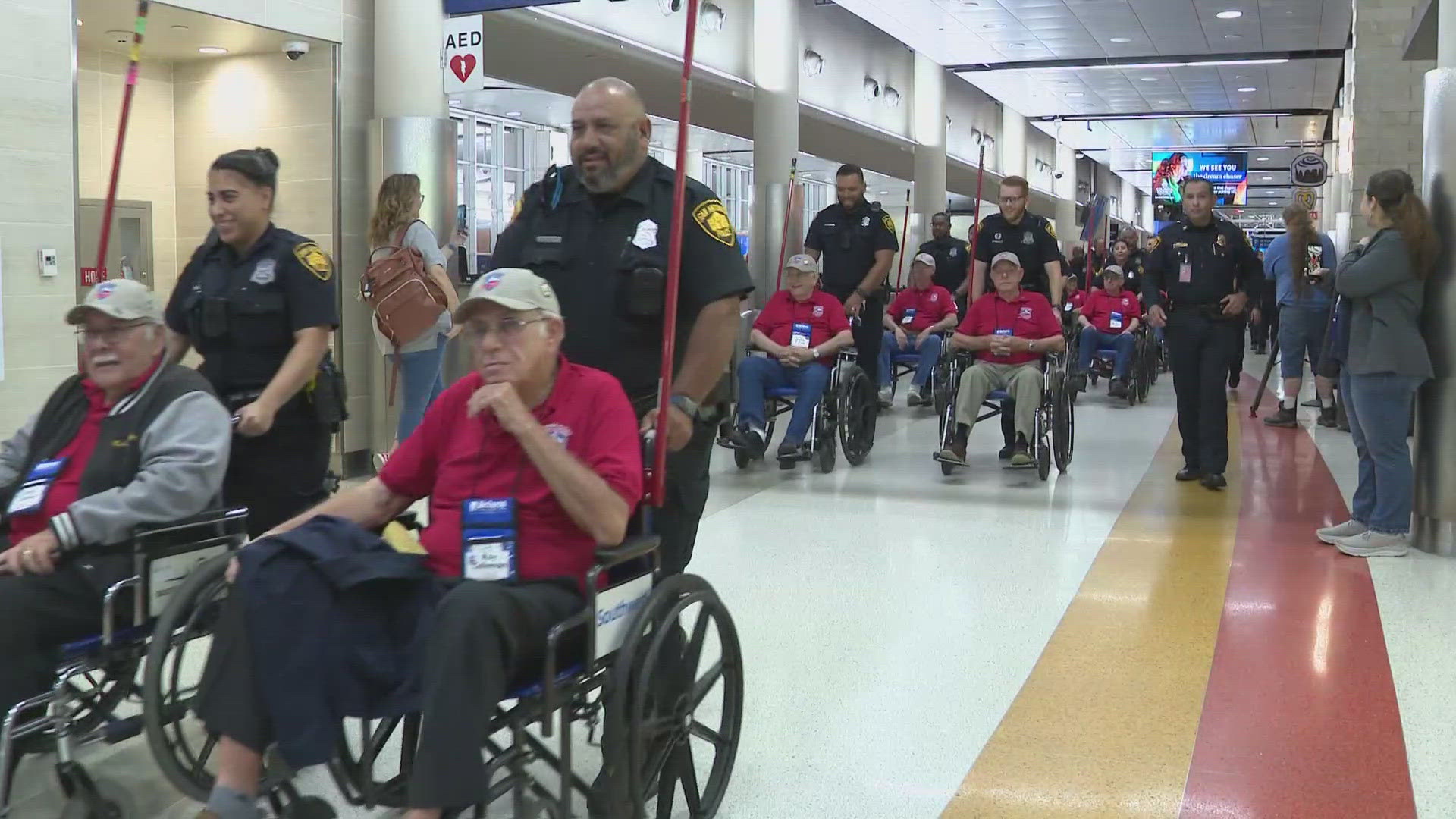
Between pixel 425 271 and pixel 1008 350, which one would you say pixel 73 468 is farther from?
pixel 1008 350

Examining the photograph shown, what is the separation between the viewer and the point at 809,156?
16.8 m

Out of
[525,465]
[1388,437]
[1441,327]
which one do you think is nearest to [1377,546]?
[1388,437]

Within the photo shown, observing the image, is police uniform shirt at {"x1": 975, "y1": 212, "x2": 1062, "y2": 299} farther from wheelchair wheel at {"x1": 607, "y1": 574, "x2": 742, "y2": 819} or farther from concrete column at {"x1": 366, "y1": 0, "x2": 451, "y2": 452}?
A: wheelchair wheel at {"x1": 607, "y1": 574, "x2": 742, "y2": 819}

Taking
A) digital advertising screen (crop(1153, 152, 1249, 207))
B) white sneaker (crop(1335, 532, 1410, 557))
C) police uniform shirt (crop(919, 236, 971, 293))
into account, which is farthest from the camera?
digital advertising screen (crop(1153, 152, 1249, 207))

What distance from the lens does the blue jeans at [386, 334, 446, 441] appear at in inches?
220

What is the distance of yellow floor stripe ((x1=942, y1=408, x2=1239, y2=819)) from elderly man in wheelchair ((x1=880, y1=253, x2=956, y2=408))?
12.7 ft

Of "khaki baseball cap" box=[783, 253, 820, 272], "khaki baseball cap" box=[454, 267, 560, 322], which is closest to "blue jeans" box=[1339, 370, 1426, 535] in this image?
"khaki baseball cap" box=[783, 253, 820, 272]

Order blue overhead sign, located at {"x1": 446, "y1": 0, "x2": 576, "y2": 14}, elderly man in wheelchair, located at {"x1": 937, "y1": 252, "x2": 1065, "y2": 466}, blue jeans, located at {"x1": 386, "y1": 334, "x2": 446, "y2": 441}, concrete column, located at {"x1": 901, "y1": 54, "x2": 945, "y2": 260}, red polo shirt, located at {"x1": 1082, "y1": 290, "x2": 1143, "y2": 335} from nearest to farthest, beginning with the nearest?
blue jeans, located at {"x1": 386, "y1": 334, "x2": 446, "y2": 441} → blue overhead sign, located at {"x1": 446, "y1": 0, "x2": 576, "y2": 14} → elderly man in wheelchair, located at {"x1": 937, "y1": 252, "x2": 1065, "y2": 466} → red polo shirt, located at {"x1": 1082, "y1": 290, "x2": 1143, "y2": 335} → concrete column, located at {"x1": 901, "y1": 54, "x2": 945, "y2": 260}

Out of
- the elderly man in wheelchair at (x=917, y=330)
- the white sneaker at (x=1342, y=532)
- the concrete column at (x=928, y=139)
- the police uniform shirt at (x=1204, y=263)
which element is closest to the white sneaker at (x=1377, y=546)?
the white sneaker at (x=1342, y=532)

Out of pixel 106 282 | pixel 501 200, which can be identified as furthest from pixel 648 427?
pixel 501 200

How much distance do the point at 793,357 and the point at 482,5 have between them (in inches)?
87.7

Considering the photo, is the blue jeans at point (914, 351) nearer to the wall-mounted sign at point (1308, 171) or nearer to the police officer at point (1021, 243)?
the police officer at point (1021, 243)

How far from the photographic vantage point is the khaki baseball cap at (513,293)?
2.21 metres

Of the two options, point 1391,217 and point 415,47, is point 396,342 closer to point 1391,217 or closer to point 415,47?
point 415,47
